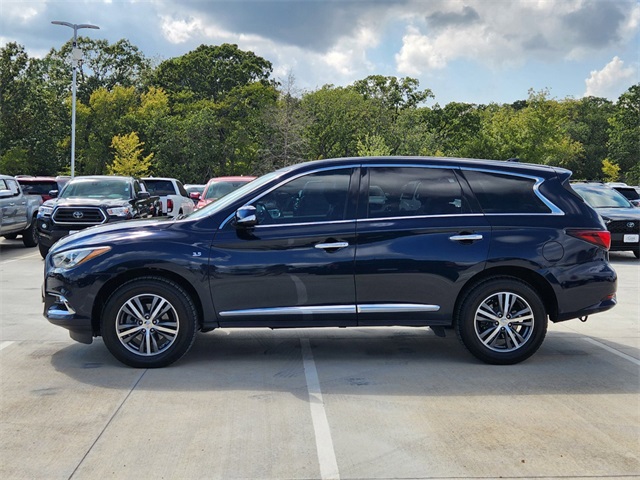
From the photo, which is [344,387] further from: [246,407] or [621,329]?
[621,329]

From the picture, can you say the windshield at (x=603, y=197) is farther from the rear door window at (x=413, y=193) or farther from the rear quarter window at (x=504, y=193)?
the rear door window at (x=413, y=193)

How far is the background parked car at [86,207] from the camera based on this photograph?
13992 mm

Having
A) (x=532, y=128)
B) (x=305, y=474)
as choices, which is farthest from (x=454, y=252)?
(x=532, y=128)

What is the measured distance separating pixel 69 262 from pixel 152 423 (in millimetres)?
2058

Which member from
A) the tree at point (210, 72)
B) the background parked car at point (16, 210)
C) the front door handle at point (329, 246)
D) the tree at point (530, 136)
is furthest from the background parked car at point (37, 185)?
the tree at point (210, 72)

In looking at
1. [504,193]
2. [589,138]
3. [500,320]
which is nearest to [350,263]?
[500,320]

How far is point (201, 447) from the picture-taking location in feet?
13.6

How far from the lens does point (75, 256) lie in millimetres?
5918

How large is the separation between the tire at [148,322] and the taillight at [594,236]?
3.53m

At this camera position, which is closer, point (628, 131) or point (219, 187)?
point (219, 187)

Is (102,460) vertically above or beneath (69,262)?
beneath

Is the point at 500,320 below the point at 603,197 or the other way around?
below

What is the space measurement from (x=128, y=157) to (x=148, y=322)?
2279 inches

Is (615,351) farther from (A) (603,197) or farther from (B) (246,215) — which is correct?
(A) (603,197)
